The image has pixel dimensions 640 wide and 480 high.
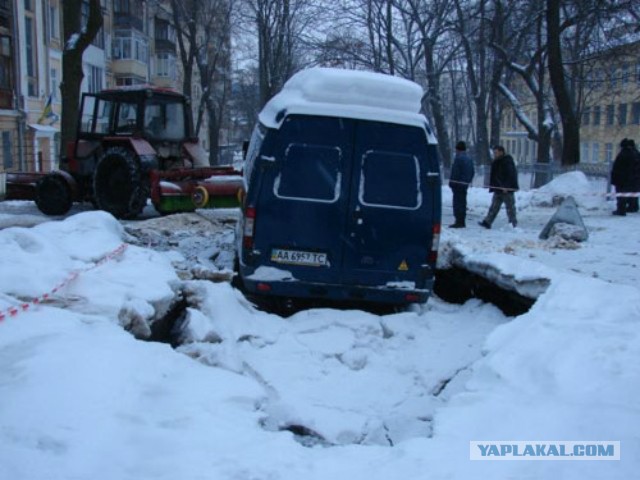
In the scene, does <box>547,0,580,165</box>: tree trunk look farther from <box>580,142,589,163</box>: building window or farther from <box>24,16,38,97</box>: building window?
<box>580,142,589,163</box>: building window

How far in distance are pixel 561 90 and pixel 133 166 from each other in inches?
585

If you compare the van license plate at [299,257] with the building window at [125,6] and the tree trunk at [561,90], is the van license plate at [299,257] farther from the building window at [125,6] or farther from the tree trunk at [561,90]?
the building window at [125,6]

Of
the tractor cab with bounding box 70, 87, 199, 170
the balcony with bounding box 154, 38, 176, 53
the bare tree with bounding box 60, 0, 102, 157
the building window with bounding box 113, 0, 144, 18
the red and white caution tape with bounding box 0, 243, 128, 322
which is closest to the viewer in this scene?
the red and white caution tape with bounding box 0, 243, 128, 322

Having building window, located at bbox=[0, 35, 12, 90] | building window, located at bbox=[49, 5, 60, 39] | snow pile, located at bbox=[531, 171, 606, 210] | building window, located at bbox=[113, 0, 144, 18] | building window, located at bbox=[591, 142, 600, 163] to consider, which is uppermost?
building window, located at bbox=[113, 0, 144, 18]

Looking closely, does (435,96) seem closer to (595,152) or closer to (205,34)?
(205,34)

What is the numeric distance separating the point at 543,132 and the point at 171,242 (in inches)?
839

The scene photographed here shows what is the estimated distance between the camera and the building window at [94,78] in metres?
41.1

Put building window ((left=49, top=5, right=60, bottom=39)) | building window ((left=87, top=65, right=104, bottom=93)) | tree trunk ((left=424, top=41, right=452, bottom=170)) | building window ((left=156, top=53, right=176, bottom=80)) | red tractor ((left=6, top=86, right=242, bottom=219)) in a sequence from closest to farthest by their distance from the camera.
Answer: red tractor ((left=6, top=86, right=242, bottom=219)) → tree trunk ((left=424, top=41, right=452, bottom=170)) → building window ((left=49, top=5, right=60, bottom=39)) → building window ((left=87, top=65, right=104, bottom=93)) → building window ((left=156, top=53, right=176, bottom=80))

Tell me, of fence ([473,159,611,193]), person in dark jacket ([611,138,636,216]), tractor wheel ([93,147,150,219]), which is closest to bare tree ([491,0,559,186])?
fence ([473,159,611,193])

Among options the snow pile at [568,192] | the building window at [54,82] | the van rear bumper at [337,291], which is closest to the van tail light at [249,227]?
the van rear bumper at [337,291]

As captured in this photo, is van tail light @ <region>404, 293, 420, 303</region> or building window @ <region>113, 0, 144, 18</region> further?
building window @ <region>113, 0, 144, 18</region>

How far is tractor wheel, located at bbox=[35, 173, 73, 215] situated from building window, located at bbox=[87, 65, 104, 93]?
27.1 metres

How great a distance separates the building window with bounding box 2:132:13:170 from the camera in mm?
29047

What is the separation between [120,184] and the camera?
1499 cm
